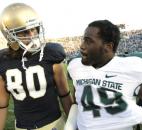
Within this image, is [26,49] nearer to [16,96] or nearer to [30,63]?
[30,63]

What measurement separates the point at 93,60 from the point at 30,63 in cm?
61

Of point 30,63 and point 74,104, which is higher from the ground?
point 30,63

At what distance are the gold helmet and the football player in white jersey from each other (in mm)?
490

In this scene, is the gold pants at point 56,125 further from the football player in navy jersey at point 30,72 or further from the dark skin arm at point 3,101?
the dark skin arm at point 3,101

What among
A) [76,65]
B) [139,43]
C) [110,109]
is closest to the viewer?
[110,109]

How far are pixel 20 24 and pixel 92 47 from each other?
74 cm

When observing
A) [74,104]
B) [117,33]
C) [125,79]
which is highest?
[117,33]

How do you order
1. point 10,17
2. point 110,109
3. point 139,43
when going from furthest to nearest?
point 139,43, point 10,17, point 110,109

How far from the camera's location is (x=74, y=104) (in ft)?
11.5

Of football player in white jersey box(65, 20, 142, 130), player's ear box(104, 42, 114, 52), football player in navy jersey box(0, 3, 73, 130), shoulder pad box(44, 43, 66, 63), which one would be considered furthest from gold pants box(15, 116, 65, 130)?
player's ear box(104, 42, 114, 52)

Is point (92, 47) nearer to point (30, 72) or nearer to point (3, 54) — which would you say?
point (30, 72)

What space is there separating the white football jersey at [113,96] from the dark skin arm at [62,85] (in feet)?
1.33

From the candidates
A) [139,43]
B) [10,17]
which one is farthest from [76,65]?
[139,43]

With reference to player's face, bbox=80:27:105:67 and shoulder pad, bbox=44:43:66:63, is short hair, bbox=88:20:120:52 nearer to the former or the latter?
player's face, bbox=80:27:105:67
